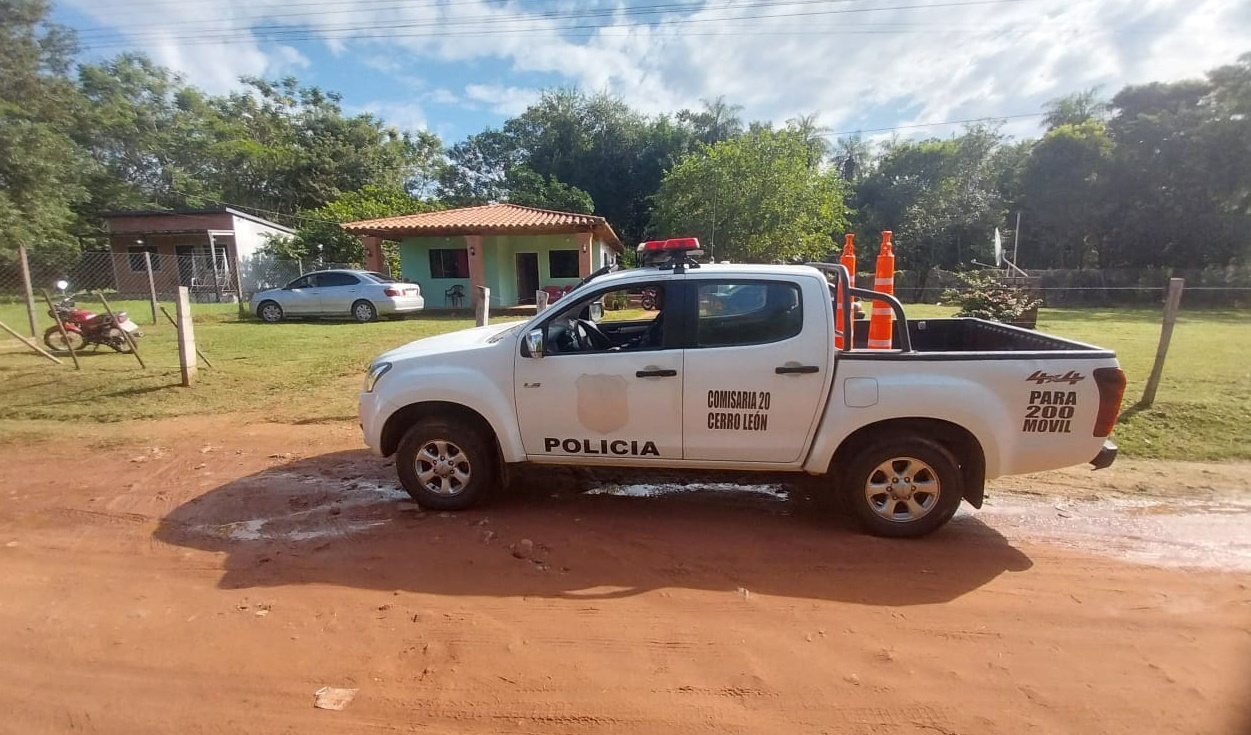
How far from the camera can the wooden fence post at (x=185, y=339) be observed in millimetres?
7676

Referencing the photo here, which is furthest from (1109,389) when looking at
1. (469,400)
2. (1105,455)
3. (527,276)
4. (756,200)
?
(756,200)

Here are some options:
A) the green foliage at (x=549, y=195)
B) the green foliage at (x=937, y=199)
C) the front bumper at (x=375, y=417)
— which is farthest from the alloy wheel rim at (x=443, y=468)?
the green foliage at (x=937, y=199)

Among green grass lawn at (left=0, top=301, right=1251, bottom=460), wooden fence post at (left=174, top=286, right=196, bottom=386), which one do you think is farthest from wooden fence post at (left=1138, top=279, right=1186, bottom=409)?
wooden fence post at (left=174, top=286, right=196, bottom=386)

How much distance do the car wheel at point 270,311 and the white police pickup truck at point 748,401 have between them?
1512cm

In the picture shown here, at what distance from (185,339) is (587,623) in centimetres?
774

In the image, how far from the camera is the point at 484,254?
21.2 metres

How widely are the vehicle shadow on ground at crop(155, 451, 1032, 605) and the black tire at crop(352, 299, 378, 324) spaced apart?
13.0 metres

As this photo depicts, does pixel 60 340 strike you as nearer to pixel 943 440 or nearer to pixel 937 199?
pixel 943 440

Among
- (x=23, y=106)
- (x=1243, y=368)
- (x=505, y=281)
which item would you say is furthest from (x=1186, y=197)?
(x=23, y=106)

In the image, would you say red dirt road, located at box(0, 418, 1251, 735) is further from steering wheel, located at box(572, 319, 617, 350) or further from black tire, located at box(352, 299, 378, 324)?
black tire, located at box(352, 299, 378, 324)

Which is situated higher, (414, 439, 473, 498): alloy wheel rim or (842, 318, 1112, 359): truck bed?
(842, 318, 1112, 359): truck bed

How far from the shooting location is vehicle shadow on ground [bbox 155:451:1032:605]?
11.1 feet

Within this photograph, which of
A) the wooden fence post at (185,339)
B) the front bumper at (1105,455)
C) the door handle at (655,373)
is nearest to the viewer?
the front bumper at (1105,455)

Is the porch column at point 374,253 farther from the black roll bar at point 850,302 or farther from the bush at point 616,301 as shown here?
the black roll bar at point 850,302
